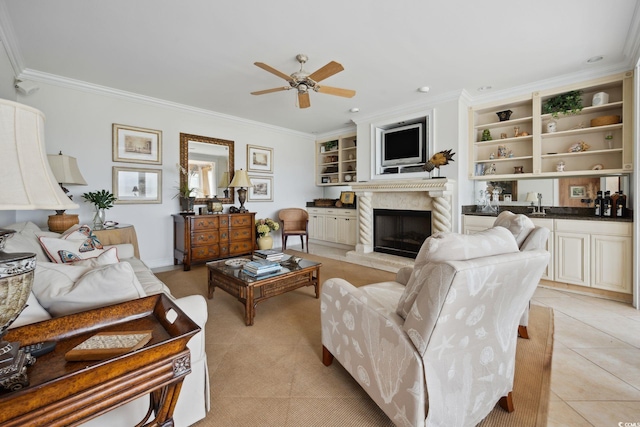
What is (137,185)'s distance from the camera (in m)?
4.06

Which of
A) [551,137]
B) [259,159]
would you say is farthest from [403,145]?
[259,159]

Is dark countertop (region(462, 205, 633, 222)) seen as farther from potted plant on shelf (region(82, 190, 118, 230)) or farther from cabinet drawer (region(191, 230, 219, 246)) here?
potted plant on shelf (region(82, 190, 118, 230))

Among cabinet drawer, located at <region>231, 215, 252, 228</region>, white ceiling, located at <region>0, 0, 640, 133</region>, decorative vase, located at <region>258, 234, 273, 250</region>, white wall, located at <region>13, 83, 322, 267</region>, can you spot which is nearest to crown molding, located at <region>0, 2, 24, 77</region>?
white ceiling, located at <region>0, 0, 640, 133</region>

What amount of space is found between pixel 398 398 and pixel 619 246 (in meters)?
3.33

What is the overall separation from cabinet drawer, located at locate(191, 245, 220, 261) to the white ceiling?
2.27 meters

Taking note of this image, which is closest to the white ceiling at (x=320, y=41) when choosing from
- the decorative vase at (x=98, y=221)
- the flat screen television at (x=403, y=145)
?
the flat screen television at (x=403, y=145)

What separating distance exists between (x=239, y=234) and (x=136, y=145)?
6.51 ft

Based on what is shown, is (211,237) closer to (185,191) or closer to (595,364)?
(185,191)

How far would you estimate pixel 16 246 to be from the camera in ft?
5.33

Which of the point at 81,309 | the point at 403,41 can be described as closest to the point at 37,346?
the point at 81,309

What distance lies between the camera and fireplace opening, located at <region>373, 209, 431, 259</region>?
4336mm

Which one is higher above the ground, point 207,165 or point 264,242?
point 207,165

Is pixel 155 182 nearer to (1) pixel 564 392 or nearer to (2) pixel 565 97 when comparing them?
(1) pixel 564 392

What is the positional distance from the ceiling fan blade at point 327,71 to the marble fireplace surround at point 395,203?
7.04 ft
